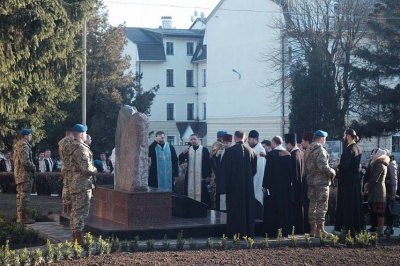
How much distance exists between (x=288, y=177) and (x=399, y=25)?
18877mm

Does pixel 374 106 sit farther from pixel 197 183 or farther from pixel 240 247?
pixel 240 247

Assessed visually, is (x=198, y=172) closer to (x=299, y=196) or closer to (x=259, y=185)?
(x=259, y=185)

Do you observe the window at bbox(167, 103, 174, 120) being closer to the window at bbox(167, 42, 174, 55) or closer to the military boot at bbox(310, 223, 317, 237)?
the window at bbox(167, 42, 174, 55)

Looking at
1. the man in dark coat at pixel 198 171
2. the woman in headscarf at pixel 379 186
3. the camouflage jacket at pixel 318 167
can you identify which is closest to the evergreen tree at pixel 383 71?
the man in dark coat at pixel 198 171

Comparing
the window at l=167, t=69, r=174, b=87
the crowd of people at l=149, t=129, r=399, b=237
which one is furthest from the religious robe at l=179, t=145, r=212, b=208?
the window at l=167, t=69, r=174, b=87

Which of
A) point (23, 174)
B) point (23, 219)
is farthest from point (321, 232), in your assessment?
point (23, 174)

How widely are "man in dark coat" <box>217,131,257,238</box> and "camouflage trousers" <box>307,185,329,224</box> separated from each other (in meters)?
1.18

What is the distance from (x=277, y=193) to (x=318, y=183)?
78 centimetres

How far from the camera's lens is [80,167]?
Answer: 39.5ft

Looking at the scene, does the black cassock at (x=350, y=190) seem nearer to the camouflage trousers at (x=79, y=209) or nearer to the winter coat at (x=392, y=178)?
the winter coat at (x=392, y=178)

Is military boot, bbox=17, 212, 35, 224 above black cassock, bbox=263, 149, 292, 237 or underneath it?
underneath

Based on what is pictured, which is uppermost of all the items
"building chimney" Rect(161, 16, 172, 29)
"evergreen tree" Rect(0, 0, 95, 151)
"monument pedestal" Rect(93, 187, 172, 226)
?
"building chimney" Rect(161, 16, 172, 29)

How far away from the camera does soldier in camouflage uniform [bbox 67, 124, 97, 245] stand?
12.0m

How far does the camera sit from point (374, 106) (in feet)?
107
